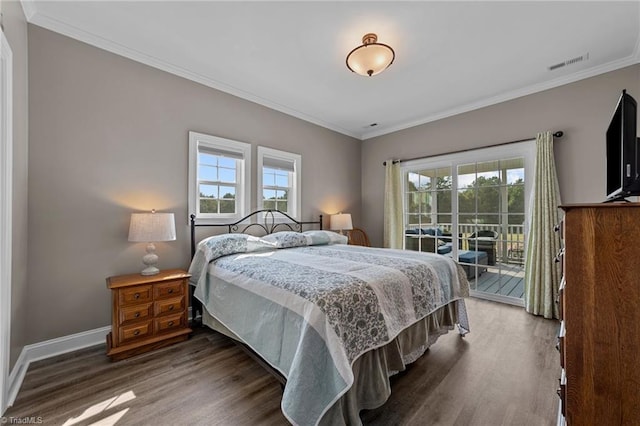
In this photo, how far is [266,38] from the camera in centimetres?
241

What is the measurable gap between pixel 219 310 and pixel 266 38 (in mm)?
2543

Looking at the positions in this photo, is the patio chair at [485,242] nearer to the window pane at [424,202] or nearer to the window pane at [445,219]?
the window pane at [445,219]

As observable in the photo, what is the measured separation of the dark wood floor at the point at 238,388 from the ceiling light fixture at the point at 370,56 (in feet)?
8.63

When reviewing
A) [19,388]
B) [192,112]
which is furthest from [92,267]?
[192,112]

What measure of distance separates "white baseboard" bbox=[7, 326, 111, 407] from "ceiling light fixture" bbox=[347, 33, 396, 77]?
11.3ft

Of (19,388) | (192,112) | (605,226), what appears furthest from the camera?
(192,112)

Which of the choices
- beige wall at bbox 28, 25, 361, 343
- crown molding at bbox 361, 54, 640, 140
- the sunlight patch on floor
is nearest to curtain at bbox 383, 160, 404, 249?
crown molding at bbox 361, 54, 640, 140

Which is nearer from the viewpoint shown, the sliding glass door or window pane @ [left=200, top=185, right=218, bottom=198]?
window pane @ [left=200, top=185, right=218, bottom=198]

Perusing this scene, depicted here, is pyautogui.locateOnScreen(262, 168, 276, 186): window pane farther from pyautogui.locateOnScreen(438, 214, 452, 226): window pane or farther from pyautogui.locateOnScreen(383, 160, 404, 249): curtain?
pyautogui.locateOnScreen(438, 214, 452, 226): window pane

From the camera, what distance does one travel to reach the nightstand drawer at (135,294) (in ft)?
7.06

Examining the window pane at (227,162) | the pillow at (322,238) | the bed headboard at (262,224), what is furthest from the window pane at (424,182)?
the window pane at (227,162)

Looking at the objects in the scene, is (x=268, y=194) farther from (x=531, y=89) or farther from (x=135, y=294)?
(x=531, y=89)

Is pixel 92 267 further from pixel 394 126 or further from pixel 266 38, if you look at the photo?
pixel 394 126

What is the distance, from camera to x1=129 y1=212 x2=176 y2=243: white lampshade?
231 cm
